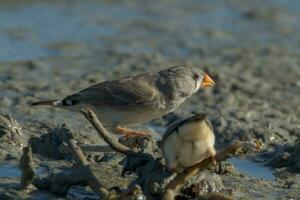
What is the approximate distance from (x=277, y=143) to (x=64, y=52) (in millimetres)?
4717

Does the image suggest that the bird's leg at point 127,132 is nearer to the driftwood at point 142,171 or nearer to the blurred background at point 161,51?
the blurred background at point 161,51

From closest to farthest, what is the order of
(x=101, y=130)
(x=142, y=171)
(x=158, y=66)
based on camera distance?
(x=101, y=130) < (x=142, y=171) < (x=158, y=66)

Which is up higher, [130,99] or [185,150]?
[185,150]

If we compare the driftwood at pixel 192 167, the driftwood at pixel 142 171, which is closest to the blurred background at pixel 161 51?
the driftwood at pixel 142 171

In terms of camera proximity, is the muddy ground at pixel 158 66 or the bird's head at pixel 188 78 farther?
the bird's head at pixel 188 78

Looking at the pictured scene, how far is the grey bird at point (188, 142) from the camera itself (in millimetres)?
6551

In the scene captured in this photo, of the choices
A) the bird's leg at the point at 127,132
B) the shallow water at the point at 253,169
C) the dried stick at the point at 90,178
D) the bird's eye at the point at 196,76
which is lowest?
the shallow water at the point at 253,169

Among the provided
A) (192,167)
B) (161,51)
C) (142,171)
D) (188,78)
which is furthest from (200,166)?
(161,51)

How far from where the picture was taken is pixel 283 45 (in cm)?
1451

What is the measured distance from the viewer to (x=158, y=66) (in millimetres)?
13031

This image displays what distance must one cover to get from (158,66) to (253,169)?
4227 millimetres

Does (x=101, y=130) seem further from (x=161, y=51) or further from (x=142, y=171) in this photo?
(x=161, y=51)

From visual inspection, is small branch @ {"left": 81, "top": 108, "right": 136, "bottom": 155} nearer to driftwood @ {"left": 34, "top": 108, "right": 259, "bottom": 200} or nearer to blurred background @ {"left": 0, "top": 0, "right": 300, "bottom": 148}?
driftwood @ {"left": 34, "top": 108, "right": 259, "bottom": 200}

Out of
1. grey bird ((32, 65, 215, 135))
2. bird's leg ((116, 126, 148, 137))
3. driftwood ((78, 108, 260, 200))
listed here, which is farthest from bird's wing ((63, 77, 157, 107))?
driftwood ((78, 108, 260, 200))
